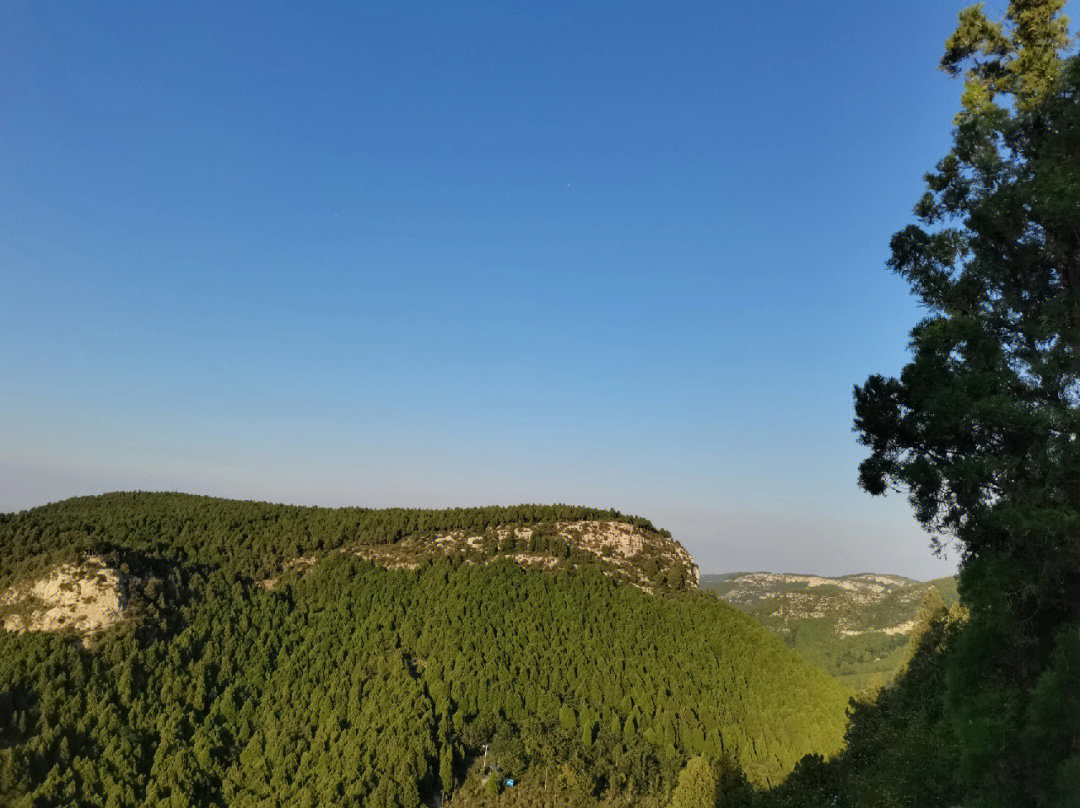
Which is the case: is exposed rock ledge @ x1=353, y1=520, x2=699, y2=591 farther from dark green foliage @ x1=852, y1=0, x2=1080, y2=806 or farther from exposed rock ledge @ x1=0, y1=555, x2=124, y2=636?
dark green foliage @ x1=852, y1=0, x2=1080, y2=806

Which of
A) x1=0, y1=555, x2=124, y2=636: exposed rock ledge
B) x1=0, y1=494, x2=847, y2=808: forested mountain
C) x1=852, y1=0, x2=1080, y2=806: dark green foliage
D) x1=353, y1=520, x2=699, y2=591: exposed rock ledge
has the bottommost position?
x1=0, y1=494, x2=847, y2=808: forested mountain

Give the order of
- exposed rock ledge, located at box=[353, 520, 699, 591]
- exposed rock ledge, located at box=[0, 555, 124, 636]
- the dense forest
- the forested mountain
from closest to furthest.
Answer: the dense forest < the forested mountain < exposed rock ledge, located at box=[0, 555, 124, 636] < exposed rock ledge, located at box=[353, 520, 699, 591]

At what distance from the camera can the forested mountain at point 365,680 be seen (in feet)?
237

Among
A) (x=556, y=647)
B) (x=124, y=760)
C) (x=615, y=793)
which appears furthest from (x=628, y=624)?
(x=124, y=760)

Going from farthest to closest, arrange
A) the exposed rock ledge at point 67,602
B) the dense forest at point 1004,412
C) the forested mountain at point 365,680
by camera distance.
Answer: the exposed rock ledge at point 67,602, the forested mountain at point 365,680, the dense forest at point 1004,412

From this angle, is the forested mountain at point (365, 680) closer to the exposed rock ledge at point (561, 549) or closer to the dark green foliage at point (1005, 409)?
the exposed rock ledge at point (561, 549)

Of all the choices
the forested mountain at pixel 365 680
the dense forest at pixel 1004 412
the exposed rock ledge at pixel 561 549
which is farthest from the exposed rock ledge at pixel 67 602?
the dense forest at pixel 1004 412

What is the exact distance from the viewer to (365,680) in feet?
311

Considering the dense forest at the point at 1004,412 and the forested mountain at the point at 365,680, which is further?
the forested mountain at the point at 365,680

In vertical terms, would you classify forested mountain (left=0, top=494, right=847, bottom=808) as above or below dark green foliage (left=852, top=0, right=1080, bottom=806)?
below

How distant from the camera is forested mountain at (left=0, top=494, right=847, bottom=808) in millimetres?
72375

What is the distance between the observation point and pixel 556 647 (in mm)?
107938

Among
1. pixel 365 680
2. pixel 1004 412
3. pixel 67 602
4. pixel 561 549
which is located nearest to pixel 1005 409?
pixel 1004 412

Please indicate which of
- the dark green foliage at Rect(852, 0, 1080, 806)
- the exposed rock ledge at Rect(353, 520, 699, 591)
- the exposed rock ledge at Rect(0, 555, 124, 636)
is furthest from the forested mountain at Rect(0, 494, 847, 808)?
the dark green foliage at Rect(852, 0, 1080, 806)
